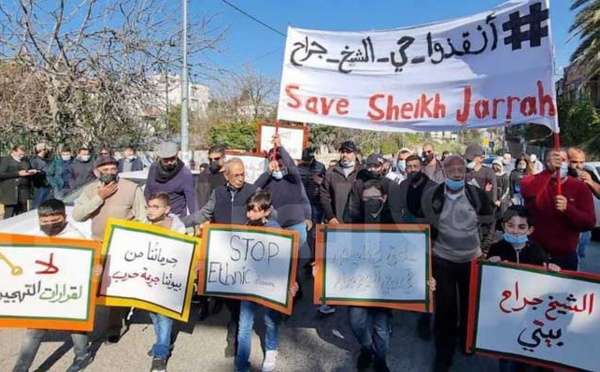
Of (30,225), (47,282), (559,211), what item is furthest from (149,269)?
(559,211)

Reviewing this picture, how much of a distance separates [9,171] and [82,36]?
11.4 feet

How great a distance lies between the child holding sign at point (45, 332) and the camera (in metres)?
3.39

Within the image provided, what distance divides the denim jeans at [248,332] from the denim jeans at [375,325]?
→ 61 cm

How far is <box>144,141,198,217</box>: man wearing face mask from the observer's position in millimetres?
4555

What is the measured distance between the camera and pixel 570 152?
451 cm

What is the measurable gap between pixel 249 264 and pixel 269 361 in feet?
2.53

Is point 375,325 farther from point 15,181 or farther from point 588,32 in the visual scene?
point 588,32

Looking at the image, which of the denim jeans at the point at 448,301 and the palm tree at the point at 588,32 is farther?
the palm tree at the point at 588,32

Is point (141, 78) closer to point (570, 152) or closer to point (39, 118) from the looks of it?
point (39, 118)

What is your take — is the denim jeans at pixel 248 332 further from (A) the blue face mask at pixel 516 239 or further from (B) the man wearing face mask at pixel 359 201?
(A) the blue face mask at pixel 516 239

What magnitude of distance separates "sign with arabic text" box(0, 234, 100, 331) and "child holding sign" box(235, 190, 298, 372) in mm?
1105

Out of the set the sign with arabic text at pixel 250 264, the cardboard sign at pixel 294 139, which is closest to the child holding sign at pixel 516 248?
the sign with arabic text at pixel 250 264

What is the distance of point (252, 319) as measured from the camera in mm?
3578

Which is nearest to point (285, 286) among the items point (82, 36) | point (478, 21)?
point (478, 21)
